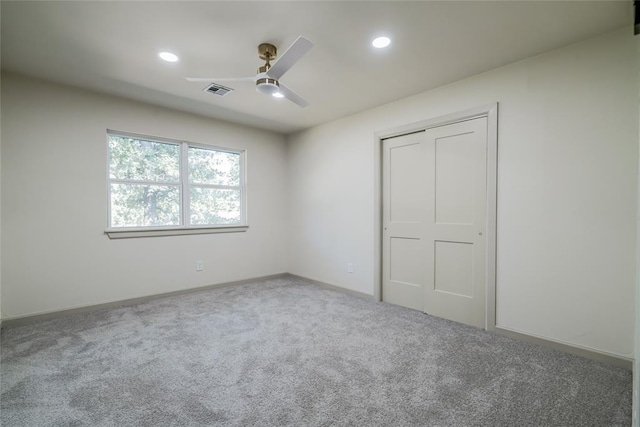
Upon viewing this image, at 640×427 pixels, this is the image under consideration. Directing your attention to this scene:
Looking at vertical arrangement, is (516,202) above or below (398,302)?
above

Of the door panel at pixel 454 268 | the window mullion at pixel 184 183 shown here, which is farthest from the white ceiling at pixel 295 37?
the door panel at pixel 454 268

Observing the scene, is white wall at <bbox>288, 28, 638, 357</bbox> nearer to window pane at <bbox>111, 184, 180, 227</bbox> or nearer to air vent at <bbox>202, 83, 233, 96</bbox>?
air vent at <bbox>202, 83, 233, 96</bbox>

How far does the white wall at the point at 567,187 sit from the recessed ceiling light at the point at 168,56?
2598 millimetres

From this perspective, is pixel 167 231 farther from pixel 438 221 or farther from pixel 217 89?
pixel 438 221

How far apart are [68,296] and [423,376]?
3655mm

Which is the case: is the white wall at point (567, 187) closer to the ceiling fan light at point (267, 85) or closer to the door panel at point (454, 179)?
the door panel at point (454, 179)

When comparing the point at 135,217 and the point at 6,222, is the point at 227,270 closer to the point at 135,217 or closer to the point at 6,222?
the point at 135,217

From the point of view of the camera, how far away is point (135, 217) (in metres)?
3.62

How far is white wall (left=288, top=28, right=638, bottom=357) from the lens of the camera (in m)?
2.07

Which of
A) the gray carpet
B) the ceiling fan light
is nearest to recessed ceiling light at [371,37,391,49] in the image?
the ceiling fan light

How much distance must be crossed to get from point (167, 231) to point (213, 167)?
116cm

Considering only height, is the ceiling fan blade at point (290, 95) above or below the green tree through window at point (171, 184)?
above

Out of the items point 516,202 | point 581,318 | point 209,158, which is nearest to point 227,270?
point 209,158

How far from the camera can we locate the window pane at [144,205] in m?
3.50
